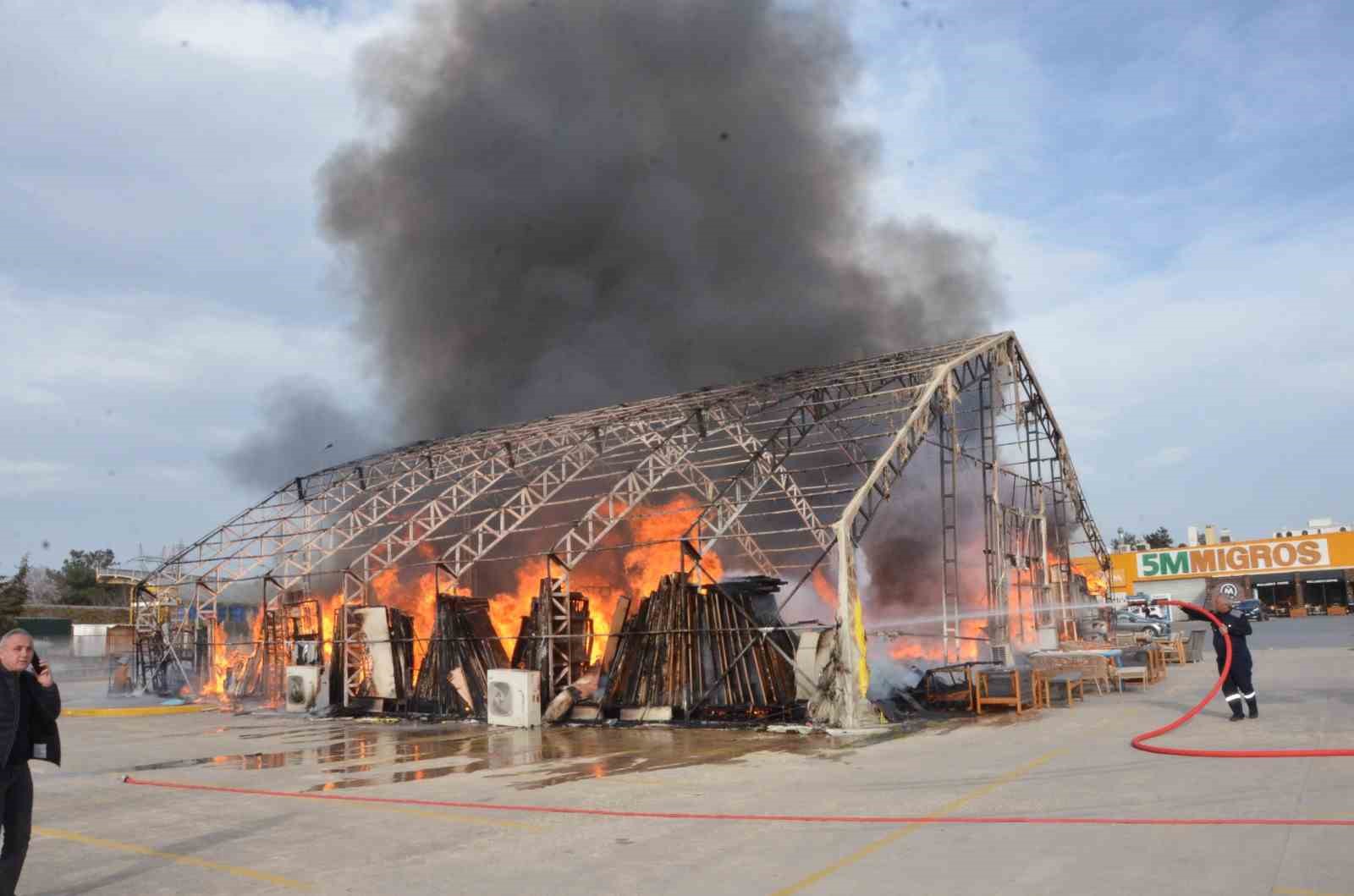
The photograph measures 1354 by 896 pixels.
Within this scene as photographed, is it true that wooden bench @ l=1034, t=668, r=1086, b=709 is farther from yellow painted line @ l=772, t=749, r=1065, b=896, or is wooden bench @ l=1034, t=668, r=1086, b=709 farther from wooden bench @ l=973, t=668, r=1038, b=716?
yellow painted line @ l=772, t=749, r=1065, b=896

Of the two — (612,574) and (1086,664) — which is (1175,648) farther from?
(612,574)

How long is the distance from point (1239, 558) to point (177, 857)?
217ft

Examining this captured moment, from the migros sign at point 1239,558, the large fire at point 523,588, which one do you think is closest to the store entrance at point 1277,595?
the migros sign at point 1239,558

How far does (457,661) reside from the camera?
22.8 m

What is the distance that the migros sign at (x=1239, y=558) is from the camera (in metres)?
60.0

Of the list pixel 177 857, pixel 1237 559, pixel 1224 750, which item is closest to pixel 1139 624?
pixel 1237 559

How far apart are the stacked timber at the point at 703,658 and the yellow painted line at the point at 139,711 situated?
13.7 m

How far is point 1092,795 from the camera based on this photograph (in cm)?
946

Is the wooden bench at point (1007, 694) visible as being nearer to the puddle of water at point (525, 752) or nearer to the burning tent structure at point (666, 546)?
the burning tent structure at point (666, 546)

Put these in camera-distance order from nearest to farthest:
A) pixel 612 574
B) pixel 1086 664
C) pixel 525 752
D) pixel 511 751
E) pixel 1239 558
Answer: pixel 525 752 < pixel 511 751 < pixel 1086 664 < pixel 612 574 < pixel 1239 558

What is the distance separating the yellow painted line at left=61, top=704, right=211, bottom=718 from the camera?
2612 cm

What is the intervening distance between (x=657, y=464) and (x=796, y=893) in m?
17.7

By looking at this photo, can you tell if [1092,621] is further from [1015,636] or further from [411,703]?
[411,703]

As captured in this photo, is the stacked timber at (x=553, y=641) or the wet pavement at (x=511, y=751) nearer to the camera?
the wet pavement at (x=511, y=751)
